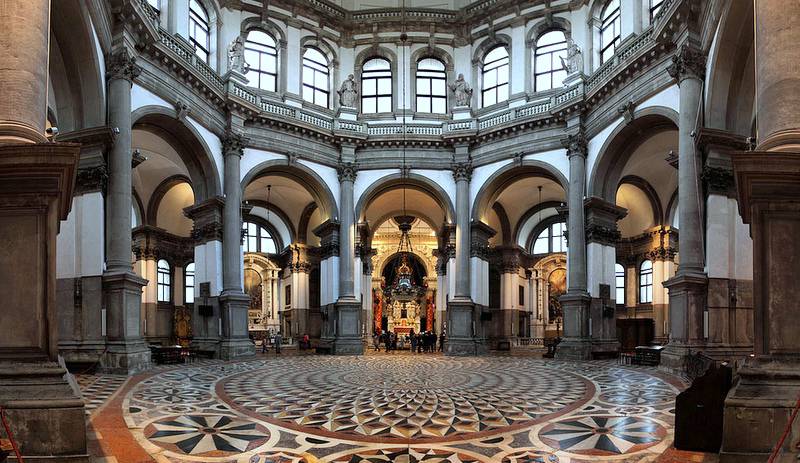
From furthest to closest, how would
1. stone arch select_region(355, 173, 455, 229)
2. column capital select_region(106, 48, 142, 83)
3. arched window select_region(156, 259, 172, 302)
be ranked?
arched window select_region(156, 259, 172, 302)
stone arch select_region(355, 173, 455, 229)
column capital select_region(106, 48, 142, 83)

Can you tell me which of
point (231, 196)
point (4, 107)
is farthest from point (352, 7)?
point (4, 107)

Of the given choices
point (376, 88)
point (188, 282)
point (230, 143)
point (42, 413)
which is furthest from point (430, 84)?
point (42, 413)

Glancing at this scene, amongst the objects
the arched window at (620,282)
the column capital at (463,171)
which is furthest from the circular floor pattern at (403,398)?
the arched window at (620,282)

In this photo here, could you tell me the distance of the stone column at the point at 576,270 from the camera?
21.8 metres

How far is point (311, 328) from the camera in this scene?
106ft

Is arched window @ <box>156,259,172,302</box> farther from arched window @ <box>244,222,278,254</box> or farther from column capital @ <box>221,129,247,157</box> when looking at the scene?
column capital @ <box>221,129,247,157</box>

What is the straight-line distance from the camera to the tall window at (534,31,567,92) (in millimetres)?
25797

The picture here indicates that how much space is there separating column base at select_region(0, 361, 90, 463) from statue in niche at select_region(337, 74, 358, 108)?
2285 centimetres

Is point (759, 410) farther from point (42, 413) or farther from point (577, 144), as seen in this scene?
point (577, 144)

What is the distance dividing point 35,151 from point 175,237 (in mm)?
25277

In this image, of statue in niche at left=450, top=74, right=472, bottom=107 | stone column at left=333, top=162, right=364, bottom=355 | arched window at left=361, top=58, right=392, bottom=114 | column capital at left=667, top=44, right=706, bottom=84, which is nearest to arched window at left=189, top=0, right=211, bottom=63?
stone column at left=333, top=162, right=364, bottom=355

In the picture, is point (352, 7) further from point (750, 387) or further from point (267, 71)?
point (750, 387)

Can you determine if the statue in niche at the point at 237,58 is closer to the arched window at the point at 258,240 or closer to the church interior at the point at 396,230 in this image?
the church interior at the point at 396,230

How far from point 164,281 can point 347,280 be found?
9926 mm
